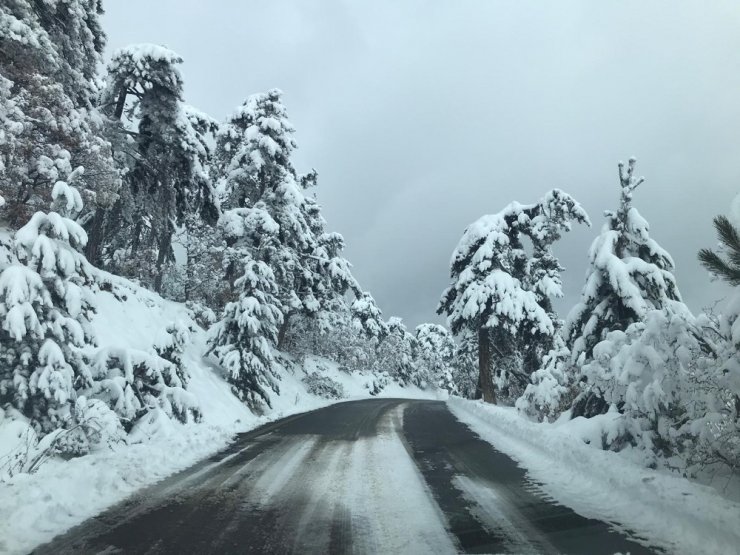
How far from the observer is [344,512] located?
518cm

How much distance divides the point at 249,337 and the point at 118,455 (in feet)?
33.7

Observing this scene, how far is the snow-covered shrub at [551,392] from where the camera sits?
12.8 metres

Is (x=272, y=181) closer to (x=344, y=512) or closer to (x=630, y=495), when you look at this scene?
(x=344, y=512)

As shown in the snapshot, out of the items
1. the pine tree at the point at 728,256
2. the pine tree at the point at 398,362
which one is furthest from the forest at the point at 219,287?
the pine tree at the point at 398,362

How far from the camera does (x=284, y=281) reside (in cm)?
2452

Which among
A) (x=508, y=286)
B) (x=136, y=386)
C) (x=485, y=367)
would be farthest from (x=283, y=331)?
(x=136, y=386)

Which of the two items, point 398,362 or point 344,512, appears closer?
point 344,512

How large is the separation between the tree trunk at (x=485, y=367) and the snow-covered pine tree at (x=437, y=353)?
157 feet

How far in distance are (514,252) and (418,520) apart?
19.0 m

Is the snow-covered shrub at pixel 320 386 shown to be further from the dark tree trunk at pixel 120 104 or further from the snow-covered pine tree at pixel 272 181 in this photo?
the dark tree trunk at pixel 120 104

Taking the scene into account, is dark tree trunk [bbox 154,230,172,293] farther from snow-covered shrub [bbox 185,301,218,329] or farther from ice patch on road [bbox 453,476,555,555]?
ice patch on road [bbox 453,476,555,555]

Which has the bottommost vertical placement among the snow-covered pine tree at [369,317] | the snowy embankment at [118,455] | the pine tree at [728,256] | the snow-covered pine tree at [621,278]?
the snowy embankment at [118,455]

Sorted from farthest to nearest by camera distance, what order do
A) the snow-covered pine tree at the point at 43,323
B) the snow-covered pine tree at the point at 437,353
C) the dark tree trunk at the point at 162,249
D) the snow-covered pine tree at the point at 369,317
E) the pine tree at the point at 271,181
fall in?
the snow-covered pine tree at the point at 437,353, the snow-covered pine tree at the point at 369,317, the pine tree at the point at 271,181, the dark tree trunk at the point at 162,249, the snow-covered pine tree at the point at 43,323

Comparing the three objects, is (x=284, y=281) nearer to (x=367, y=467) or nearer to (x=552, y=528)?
(x=367, y=467)
